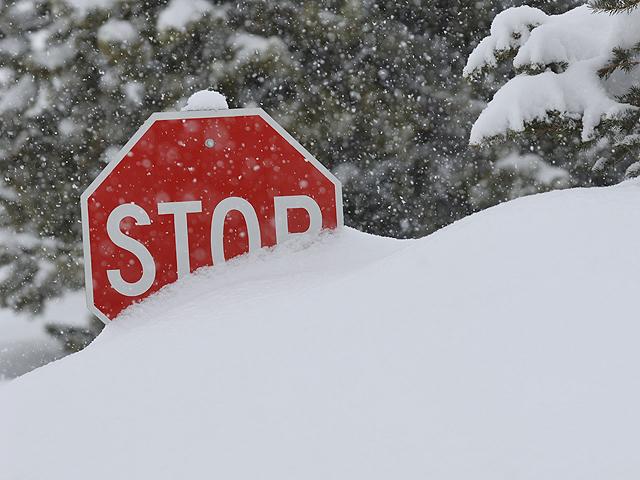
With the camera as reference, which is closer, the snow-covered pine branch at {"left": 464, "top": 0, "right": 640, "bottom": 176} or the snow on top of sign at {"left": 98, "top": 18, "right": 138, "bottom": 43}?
the snow-covered pine branch at {"left": 464, "top": 0, "right": 640, "bottom": 176}

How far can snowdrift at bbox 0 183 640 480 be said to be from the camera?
5.86 ft

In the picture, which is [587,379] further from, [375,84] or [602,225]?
[375,84]

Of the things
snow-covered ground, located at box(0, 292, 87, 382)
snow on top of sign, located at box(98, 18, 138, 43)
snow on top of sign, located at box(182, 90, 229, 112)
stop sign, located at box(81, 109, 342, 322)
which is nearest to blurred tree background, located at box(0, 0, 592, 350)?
snow on top of sign, located at box(98, 18, 138, 43)

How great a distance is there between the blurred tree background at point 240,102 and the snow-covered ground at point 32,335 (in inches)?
4.5

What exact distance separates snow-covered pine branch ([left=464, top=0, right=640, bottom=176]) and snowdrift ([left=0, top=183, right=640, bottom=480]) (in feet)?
5.08

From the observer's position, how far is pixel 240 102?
9836 mm

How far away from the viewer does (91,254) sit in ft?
12.3

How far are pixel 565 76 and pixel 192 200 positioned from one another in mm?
2096

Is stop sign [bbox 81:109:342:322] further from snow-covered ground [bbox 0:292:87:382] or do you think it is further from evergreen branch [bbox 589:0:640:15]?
snow-covered ground [bbox 0:292:87:382]

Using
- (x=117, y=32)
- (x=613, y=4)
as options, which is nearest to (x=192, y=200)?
(x=613, y=4)

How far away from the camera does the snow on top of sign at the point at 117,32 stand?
32.6 feet

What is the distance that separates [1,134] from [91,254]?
726 centimetres

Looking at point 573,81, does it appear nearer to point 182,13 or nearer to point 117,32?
point 182,13

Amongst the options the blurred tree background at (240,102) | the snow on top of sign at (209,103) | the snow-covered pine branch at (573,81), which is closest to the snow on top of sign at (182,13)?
the blurred tree background at (240,102)
